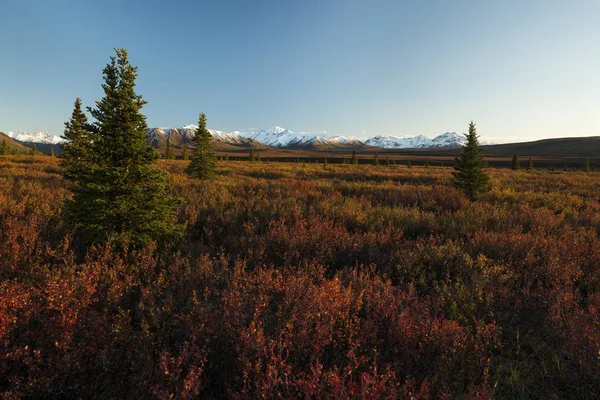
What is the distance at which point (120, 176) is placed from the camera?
17.7ft

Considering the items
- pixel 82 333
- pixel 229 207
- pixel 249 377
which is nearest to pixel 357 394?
pixel 249 377

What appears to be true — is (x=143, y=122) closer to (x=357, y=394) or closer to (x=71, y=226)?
(x=71, y=226)

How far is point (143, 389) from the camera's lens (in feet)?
6.50

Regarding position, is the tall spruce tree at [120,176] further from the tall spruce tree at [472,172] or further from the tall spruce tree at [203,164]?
A: the tall spruce tree at [203,164]

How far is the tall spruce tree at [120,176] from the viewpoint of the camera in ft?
17.7

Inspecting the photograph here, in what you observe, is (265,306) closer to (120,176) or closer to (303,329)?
(303,329)

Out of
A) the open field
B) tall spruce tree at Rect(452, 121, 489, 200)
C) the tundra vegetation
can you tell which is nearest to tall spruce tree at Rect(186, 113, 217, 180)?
the tundra vegetation

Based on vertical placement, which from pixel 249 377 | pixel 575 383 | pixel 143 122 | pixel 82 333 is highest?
pixel 143 122

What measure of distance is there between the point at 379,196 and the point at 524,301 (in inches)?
369

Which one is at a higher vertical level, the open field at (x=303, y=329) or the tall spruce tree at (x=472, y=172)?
the tall spruce tree at (x=472, y=172)

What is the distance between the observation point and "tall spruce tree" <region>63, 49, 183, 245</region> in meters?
5.39

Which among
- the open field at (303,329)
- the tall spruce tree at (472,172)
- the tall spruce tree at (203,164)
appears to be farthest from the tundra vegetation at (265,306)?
the tall spruce tree at (203,164)

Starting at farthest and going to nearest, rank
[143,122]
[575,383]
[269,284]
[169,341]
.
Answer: [143,122], [269,284], [169,341], [575,383]

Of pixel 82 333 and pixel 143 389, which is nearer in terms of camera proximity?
pixel 143 389
